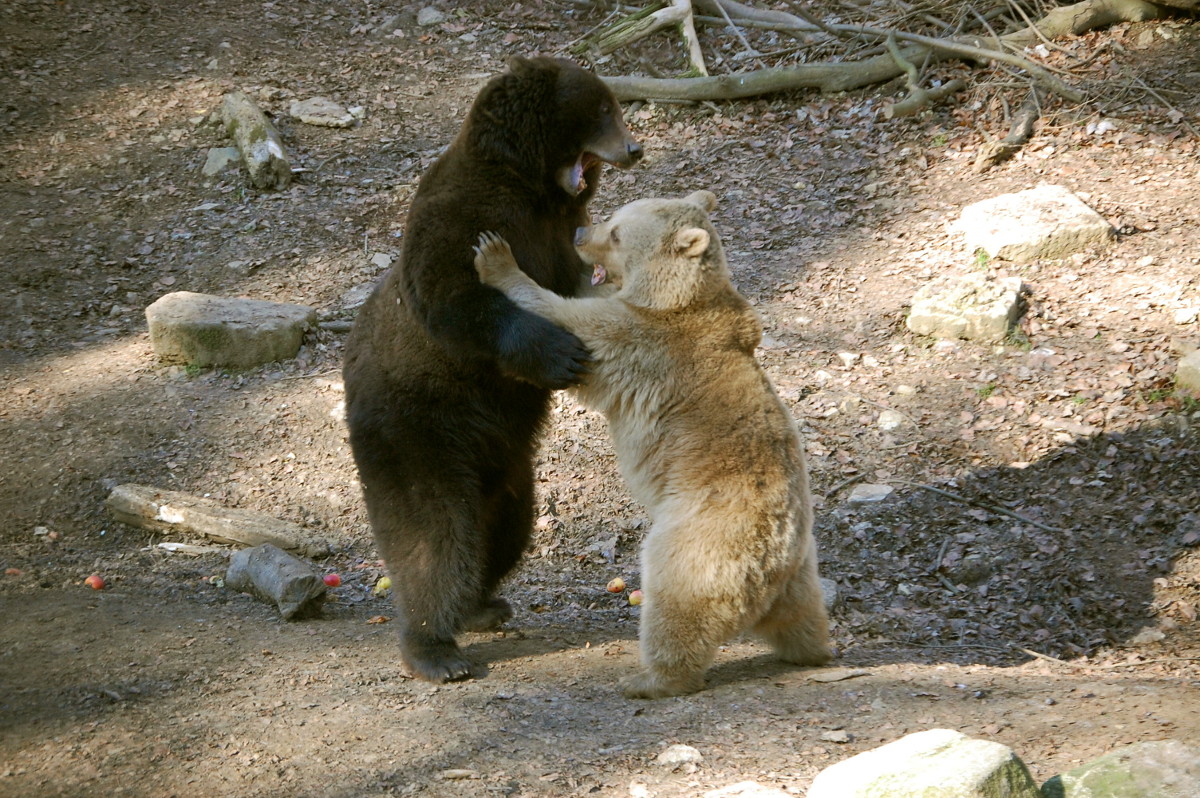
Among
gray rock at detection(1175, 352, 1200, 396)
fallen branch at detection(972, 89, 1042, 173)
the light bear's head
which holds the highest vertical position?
the light bear's head

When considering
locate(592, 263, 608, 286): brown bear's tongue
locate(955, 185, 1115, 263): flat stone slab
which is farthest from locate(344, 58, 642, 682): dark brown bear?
locate(955, 185, 1115, 263): flat stone slab

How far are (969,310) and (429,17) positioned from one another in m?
9.03

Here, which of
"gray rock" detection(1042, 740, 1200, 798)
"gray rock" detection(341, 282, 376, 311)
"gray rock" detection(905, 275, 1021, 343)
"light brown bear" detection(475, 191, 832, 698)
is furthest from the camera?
"gray rock" detection(341, 282, 376, 311)

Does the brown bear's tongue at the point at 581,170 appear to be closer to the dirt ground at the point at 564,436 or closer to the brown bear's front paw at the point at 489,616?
the brown bear's front paw at the point at 489,616

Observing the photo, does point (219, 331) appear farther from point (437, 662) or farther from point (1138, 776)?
point (1138, 776)

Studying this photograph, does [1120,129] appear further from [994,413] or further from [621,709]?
[621,709]

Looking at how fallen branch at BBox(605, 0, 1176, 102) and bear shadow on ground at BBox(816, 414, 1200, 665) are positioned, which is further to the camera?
fallen branch at BBox(605, 0, 1176, 102)

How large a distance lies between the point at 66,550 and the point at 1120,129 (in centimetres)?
1016

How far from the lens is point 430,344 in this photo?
5391 mm

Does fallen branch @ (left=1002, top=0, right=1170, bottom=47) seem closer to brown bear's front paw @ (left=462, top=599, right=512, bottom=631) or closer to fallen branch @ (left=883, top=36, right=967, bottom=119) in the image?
fallen branch @ (left=883, top=36, right=967, bottom=119)

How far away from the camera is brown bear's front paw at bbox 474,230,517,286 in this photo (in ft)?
16.8

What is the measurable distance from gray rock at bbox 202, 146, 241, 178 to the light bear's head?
777 cm

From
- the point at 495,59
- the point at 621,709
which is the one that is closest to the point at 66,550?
the point at 621,709

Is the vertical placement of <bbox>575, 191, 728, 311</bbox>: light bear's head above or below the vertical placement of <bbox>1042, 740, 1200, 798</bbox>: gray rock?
above
